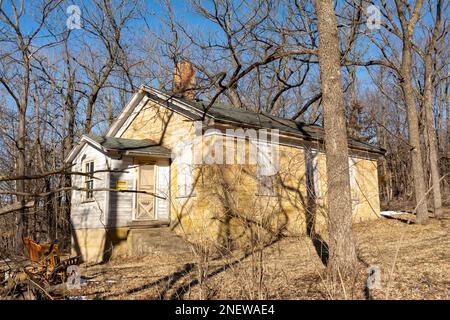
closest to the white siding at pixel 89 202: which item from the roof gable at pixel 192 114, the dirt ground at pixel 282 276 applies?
the roof gable at pixel 192 114

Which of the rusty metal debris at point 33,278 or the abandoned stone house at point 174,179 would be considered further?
the abandoned stone house at point 174,179

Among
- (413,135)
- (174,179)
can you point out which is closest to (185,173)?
(174,179)

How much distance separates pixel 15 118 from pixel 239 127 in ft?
53.5

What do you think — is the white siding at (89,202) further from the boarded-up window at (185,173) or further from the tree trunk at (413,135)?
the tree trunk at (413,135)

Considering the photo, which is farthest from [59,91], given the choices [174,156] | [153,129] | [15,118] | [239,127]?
[239,127]

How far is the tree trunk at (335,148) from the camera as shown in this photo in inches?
228

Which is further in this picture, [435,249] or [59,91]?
[59,91]

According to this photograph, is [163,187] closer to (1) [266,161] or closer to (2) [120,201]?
(2) [120,201]

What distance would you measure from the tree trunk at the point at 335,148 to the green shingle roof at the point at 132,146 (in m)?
7.20

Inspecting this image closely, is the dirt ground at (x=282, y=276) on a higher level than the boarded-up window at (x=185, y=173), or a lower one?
lower

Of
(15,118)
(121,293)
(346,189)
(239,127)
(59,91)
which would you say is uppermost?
(59,91)

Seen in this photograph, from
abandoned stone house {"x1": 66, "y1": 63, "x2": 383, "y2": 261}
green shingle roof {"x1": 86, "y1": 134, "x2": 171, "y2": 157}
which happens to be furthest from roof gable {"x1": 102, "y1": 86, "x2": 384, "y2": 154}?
green shingle roof {"x1": 86, "y1": 134, "x2": 171, "y2": 157}

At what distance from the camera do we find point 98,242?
1247cm
